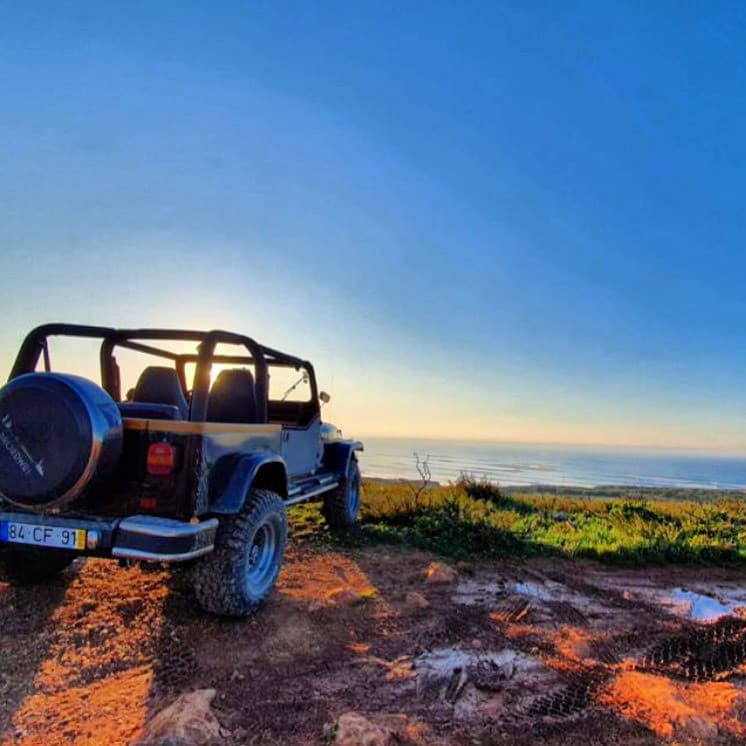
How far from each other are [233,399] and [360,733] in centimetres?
297

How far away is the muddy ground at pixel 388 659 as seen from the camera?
244 centimetres

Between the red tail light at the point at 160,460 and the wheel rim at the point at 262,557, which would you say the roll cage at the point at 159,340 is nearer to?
the red tail light at the point at 160,460

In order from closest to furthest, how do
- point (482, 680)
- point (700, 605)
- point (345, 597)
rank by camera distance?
point (482, 680)
point (345, 597)
point (700, 605)

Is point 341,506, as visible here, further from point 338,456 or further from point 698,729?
point 698,729

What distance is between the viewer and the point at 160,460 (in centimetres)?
328

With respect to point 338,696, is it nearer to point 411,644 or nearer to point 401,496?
point 411,644

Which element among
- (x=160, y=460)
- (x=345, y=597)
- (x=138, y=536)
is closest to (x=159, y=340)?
(x=160, y=460)

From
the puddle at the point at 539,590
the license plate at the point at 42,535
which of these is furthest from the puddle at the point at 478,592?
the license plate at the point at 42,535

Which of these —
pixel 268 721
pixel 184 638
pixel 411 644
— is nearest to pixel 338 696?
pixel 268 721

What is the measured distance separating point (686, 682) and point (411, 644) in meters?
1.53

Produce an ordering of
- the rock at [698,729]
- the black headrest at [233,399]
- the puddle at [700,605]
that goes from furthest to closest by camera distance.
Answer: the black headrest at [233,399], the puddle at [700,605], the rock at [698,729]

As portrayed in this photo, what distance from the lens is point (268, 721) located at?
2.43 meters

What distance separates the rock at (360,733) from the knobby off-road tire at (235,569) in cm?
136

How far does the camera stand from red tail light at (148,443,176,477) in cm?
328
